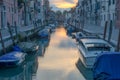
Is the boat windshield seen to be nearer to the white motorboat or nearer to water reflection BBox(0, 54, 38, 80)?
the white motorboat

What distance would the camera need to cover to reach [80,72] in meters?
20.6

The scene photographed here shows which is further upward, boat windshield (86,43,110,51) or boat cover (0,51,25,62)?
boat windshield (86,43,110,51)

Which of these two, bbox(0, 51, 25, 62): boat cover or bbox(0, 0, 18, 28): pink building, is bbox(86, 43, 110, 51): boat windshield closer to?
bbox(0, 51, 25, 62): boat cover

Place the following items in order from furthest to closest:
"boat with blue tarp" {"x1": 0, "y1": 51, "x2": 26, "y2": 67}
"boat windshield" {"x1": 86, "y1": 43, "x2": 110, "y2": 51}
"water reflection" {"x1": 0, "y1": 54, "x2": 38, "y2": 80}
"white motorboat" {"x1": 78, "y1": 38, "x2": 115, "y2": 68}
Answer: "boat windshield" {"x1": 86, "y1": 43, "x2": 110, "y2": 51}, "boat with blue tarp" {"x1": 0, "y1": 51, "x2": 26, "y2": 67}, "white motorboat" {"x1": 78, "y1": 38, "x2": 115, "y2": 68}, "water reflection" {"x1": 0, "y1": 54, "x2": 38, "y2": 80}

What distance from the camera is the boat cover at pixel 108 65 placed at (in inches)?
520

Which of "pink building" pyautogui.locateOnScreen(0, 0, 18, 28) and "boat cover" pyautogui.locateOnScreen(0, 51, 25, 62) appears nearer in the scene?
"boat cover" pyautogui.locateOnScreen(0, 51, 25, 62)

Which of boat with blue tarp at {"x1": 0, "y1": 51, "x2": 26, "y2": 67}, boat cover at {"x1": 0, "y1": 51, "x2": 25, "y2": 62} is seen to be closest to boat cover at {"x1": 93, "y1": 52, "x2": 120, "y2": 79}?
boat with blue tarp at {"x1": 0, "y1": 51, "x2": 26, "y2": 67}

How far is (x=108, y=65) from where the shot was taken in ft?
44.2

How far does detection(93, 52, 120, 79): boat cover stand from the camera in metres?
13.2

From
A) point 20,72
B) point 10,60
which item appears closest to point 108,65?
point 20,72

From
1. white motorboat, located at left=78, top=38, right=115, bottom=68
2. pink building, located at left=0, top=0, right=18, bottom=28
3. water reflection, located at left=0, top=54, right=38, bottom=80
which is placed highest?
pink building, located at left=0, top=0, right=18, bottom=28

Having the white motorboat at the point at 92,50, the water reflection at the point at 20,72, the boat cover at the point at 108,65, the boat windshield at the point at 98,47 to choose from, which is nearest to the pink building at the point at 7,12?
the water reflection at the point at 20,72

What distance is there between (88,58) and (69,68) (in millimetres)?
2931

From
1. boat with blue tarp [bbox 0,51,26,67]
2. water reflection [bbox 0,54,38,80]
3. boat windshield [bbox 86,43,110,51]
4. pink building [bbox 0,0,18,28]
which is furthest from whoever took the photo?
pink building [bbox 0,0,18,28]
